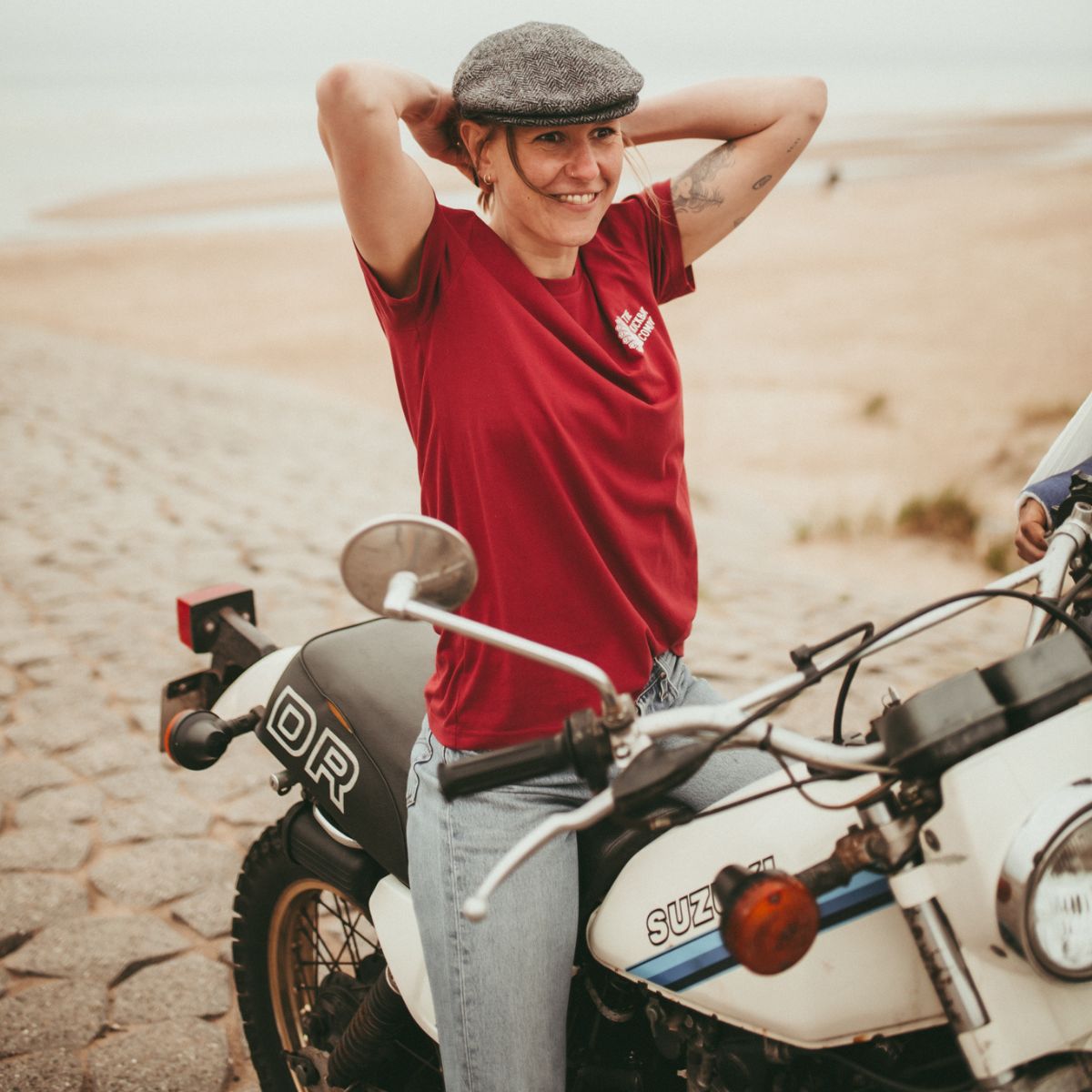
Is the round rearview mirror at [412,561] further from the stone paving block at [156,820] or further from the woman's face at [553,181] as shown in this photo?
the stone paving block at [156,820]

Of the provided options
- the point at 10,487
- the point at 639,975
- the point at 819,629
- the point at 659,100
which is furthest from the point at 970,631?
the point at 10,487

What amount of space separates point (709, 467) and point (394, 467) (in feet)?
9.45

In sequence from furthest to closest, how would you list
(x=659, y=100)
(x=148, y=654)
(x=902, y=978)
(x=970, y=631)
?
(x=970, y=631), (x=148, y=654), (x=659, y=100), (x=902, y=978)

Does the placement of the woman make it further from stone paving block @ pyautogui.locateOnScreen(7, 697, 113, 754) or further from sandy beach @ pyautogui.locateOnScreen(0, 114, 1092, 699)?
sandy beach @ pyautogui.locateOnScreen(0, 114, 1092, 699)

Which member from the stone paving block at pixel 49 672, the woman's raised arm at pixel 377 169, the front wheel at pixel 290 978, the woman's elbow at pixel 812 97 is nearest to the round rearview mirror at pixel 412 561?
the woman's raised arm at pixel 377 169

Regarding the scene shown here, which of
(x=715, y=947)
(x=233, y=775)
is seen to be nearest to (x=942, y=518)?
(x=233, y=775)

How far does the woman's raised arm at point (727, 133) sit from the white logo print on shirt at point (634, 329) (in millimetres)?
379

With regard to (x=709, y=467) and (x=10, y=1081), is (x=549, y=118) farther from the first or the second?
(x=709, y=467)

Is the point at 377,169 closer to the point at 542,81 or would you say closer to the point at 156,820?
the point at 542,81

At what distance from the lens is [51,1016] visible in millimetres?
3004

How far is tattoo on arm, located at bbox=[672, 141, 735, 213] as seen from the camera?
8.10 feet

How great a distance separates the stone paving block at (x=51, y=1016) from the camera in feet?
9.57

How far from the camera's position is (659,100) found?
98.3 inches

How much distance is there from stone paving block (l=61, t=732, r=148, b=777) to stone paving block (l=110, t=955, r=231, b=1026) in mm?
1176
